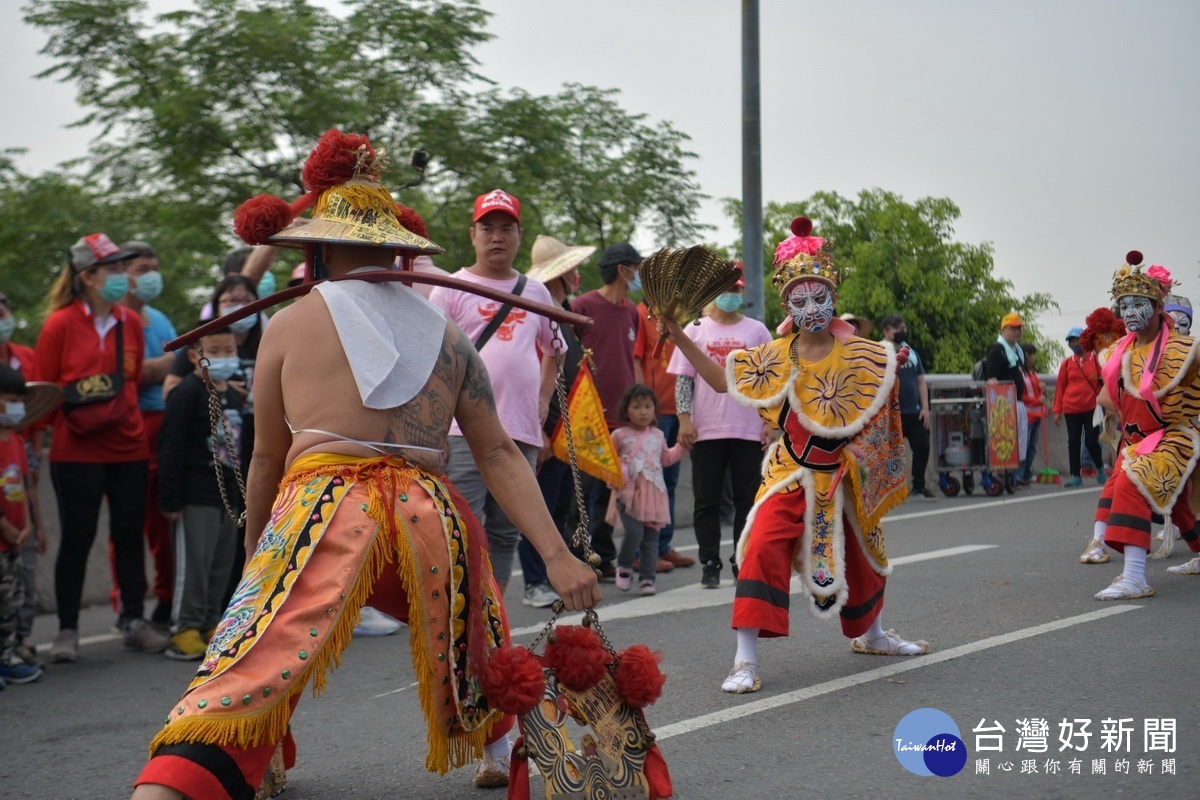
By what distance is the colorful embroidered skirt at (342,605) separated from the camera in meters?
3.28

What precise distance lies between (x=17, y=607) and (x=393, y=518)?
411 centimetres

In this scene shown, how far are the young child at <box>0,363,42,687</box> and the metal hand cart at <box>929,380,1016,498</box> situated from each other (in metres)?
11.4

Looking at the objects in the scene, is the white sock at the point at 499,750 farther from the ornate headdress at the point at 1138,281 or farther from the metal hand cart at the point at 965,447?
the metal hand cart at the point at 965,447

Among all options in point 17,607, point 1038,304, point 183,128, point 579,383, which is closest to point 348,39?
point 183,128

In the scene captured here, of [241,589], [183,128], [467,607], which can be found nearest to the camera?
[241,589]

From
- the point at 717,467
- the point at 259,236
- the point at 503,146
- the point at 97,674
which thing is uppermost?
the point at 503,146

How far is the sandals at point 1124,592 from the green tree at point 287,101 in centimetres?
1042

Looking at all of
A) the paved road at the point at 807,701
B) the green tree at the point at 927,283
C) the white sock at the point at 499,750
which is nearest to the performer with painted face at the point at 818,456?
the paved road at the point at 807,701

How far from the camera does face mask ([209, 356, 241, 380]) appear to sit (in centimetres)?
739

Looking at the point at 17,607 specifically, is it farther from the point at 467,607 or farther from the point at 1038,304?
the point at 1038,304

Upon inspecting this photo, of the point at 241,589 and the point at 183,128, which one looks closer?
the point at 241,589

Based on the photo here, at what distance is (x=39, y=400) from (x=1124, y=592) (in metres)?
6.15

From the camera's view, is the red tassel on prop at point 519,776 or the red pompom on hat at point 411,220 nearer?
the red tassel on prop at point 519,776

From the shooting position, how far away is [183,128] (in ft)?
53.0
